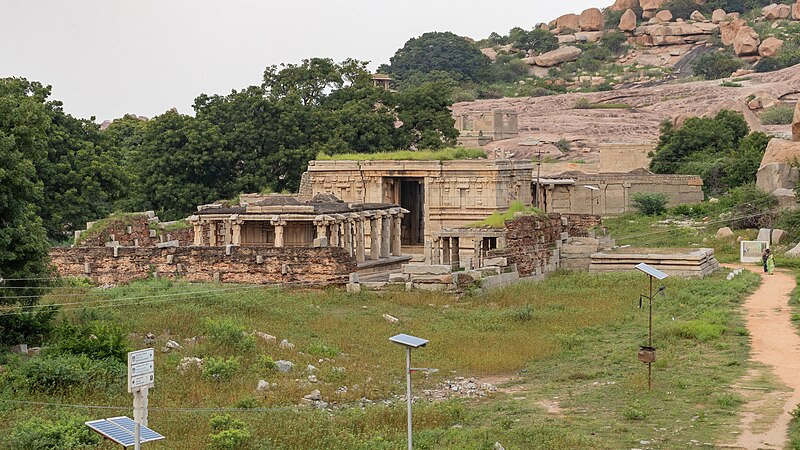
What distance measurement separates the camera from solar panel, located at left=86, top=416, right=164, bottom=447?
1378 centimetres

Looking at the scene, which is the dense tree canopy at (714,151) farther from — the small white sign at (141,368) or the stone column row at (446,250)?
the small white sign at (141,368)

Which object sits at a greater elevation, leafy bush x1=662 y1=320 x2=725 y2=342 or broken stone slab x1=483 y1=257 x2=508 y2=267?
broken stone slab x1=483 y1=257 x2=508 y2=267

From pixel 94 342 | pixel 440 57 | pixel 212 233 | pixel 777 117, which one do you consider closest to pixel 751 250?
pixel 212 233

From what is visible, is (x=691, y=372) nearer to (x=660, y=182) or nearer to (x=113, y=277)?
(x=113, y=277)

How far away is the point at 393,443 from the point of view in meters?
16.9

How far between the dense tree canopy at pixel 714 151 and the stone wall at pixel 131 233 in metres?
28.5

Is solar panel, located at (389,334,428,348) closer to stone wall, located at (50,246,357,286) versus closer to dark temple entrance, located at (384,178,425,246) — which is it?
stone wall, located at (50,246,357,286)

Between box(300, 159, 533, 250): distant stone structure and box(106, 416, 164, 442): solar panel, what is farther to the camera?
box(300, 159, 533, 250): distant stone structure

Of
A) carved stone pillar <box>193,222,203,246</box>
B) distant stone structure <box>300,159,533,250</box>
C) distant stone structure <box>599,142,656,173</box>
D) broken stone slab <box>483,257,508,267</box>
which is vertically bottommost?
broken stone slab <box>483,257,508,267</box>

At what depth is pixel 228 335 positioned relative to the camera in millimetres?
23203

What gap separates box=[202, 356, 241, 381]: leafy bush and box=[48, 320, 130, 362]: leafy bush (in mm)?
1507

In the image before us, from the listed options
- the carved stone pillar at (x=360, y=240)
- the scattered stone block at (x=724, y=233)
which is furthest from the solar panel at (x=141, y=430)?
the scattered stone block at (x=724, y=233)

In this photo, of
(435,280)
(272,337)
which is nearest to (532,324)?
(435,280)

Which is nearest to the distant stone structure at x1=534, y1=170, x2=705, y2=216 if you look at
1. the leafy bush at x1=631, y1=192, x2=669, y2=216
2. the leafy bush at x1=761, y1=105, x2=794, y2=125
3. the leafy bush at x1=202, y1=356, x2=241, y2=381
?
the leafy bush at x1=631, y1=192, x2=669, y2=216
